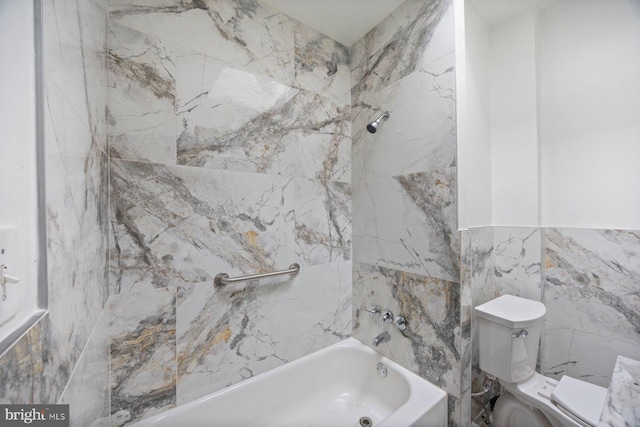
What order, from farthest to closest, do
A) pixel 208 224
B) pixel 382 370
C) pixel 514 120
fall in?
pixel 514 120 → pixel 382 370 → pixel 208 224

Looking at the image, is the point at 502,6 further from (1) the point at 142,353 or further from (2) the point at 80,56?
(1) the point at 142,353

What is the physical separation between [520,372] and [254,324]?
1385mm

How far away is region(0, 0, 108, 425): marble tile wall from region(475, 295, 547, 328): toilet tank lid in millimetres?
1592

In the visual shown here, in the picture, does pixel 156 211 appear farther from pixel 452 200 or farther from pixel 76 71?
pixel 452 200

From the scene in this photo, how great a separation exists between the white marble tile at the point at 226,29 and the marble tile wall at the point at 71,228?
201 millimetres

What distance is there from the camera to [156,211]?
1.03m

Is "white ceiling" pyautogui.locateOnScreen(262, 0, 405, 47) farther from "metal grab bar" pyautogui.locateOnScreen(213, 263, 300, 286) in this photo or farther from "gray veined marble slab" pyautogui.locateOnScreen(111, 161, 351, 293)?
"metal grab bar" pyautogui.locateOnScreen(213, 263, 300, 286)

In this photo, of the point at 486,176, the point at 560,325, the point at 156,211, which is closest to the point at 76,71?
the point at 156,211

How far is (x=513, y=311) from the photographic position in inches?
49.8

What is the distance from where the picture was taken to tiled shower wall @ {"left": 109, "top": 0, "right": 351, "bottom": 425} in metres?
0.98

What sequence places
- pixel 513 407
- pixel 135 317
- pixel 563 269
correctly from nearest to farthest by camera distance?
pixel 135 317, pixel 513 407, pixel 563 269

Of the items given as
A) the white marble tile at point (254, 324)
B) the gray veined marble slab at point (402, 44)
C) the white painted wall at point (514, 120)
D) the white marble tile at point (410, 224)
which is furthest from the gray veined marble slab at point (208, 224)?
the white painted wall at point (514, 120)

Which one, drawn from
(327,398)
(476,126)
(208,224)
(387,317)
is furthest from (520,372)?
(208,224)

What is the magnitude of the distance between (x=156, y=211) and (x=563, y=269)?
2151 mm
